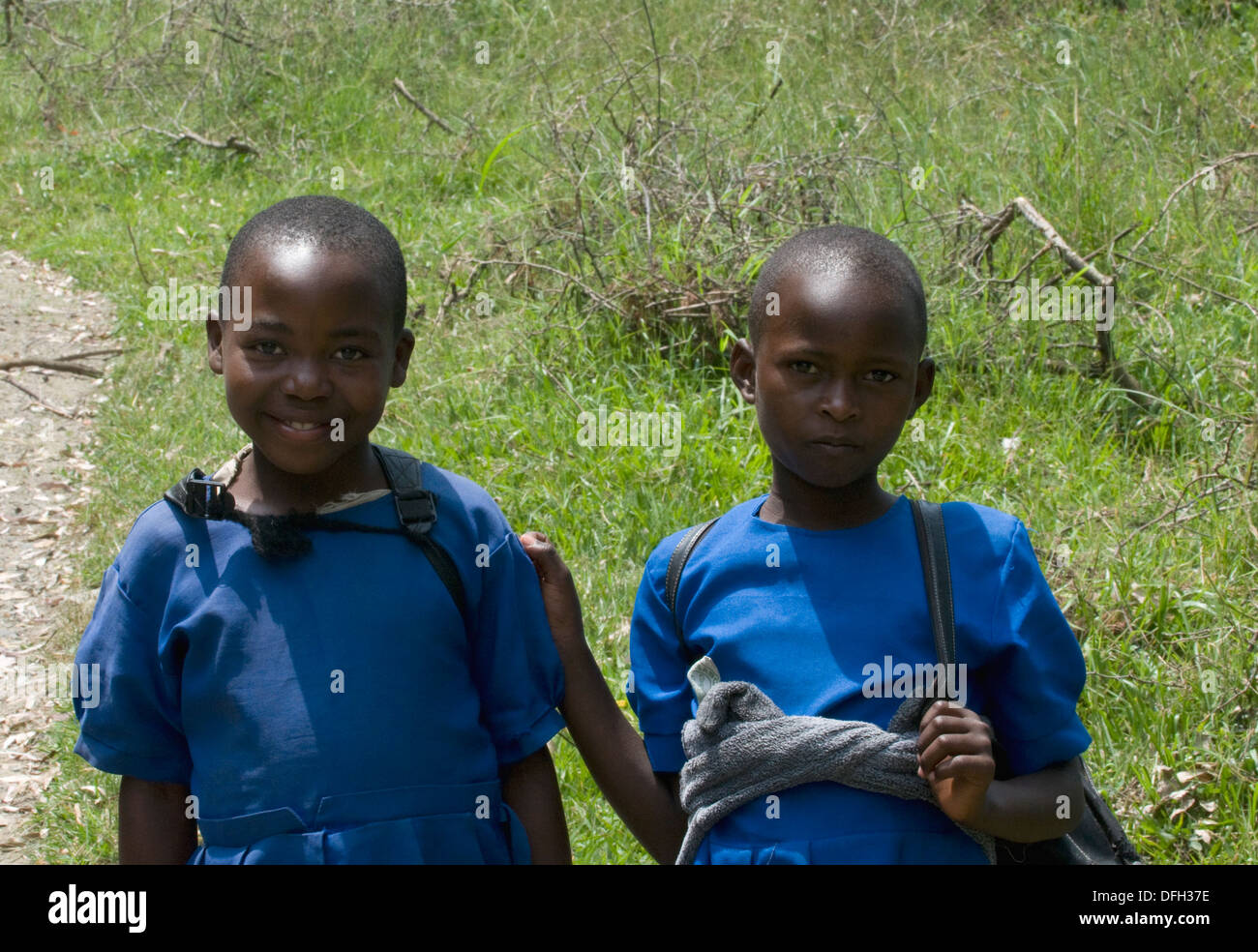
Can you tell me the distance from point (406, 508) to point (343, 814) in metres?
0.46

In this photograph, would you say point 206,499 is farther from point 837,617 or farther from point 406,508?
point 837,617

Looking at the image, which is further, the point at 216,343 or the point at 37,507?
the point at 37,507

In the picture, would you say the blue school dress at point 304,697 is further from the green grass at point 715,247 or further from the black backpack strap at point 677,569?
the green grass at point 715,247

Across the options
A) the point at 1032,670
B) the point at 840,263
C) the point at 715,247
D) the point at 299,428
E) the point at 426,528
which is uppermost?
the point at 715,247

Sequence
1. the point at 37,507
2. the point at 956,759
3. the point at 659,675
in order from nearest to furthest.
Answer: the point at 956,759 → the point at 659,675 → the point at 37,507

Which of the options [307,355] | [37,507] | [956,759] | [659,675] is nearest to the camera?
[956,759]

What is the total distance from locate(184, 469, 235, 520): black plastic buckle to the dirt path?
180cm

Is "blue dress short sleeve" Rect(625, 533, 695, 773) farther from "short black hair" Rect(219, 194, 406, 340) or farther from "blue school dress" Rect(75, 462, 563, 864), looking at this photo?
"short black hair" Rect(219, 194, 406, 340)

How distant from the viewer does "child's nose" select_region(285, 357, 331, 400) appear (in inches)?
77.7

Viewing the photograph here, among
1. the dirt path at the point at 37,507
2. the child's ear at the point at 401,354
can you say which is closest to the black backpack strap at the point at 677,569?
the child's ear at the point at 401,354

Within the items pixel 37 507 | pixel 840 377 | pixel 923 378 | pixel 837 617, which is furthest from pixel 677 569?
pixel 37 507

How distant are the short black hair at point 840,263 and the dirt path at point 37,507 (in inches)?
95.5

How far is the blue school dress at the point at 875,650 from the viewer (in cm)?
191

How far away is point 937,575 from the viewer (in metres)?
1.96
